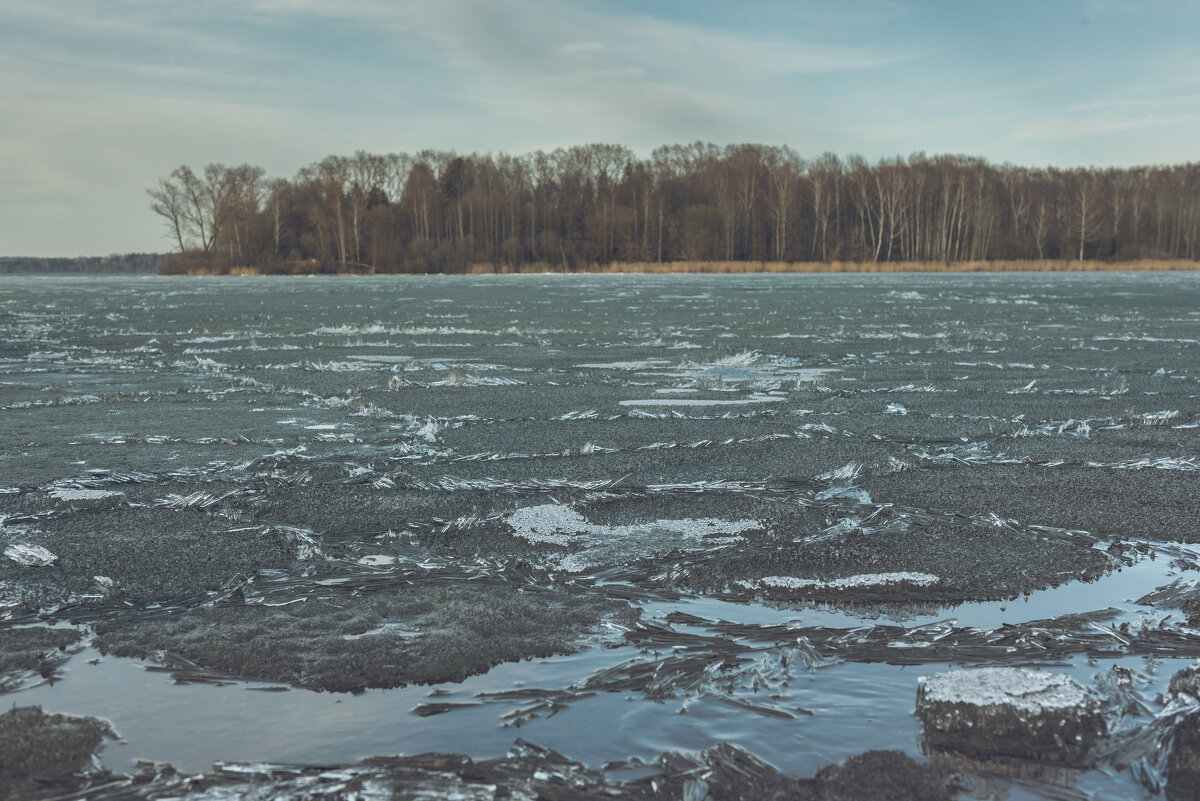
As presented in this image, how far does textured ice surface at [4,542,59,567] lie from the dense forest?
59183 mm

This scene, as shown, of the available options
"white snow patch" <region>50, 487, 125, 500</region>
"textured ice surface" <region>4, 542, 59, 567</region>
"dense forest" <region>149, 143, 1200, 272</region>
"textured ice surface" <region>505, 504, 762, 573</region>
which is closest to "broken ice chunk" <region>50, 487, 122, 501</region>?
"white snow patch" <region>50, 487, 125, 500</region>

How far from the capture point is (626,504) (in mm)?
4699

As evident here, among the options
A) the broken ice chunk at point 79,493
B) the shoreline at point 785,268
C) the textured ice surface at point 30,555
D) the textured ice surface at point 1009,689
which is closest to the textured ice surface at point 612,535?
the textured ice surface at point 1009,689

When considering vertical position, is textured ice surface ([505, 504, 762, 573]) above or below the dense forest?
below

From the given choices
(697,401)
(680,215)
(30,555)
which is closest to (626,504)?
(30,555)

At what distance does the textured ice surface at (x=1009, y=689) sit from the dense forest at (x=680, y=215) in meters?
60.9

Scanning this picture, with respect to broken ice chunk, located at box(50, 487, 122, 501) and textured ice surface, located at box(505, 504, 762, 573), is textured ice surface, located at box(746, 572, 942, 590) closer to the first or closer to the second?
textured ice surface, located at box(505, 504, 762, 573)

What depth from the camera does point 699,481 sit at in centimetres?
513

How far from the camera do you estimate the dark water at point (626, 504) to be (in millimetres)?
2637

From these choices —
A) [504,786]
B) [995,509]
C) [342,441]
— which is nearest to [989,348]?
[995,509]

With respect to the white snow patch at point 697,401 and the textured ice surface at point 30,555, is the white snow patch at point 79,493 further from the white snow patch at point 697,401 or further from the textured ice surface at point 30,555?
the white snow patch at point 697,401

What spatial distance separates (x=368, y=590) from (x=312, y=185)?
70948 millimetres

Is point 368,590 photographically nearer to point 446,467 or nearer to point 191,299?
point 446,467

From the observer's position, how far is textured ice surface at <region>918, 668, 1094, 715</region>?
2.47 m
